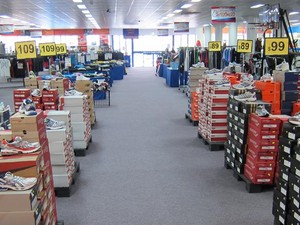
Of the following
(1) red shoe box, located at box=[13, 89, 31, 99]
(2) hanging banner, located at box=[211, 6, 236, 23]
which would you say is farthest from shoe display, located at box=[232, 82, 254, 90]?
(2) hanging banner, located at box=[211, 6, 236, 23]

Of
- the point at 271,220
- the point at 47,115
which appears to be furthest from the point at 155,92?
the point at 271,220

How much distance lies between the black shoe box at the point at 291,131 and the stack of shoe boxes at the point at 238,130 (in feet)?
4.16

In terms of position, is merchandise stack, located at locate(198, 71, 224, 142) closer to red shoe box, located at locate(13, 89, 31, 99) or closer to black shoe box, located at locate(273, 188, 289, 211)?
black shoe box, located at locate(273, 188, 289, 211)

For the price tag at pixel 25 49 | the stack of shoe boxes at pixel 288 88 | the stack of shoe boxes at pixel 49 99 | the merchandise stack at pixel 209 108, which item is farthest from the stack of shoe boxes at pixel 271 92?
the price tag at pixel 25 49

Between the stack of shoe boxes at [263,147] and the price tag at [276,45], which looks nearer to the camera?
the stack of shoe boxes at [263,147]

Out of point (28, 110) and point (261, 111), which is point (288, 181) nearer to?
point (261, 111)

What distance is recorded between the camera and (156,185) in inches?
195

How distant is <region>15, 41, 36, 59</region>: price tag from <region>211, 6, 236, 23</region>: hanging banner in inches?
277

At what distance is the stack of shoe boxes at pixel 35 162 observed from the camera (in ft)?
9.11

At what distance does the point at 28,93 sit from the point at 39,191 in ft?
15.9

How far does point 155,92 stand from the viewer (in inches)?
576

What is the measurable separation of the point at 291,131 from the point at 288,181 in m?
0.48

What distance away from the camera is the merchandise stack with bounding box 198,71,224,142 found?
6422 mm

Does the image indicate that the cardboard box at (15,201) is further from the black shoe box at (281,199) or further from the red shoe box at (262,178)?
the red shoe box at (262,178)
